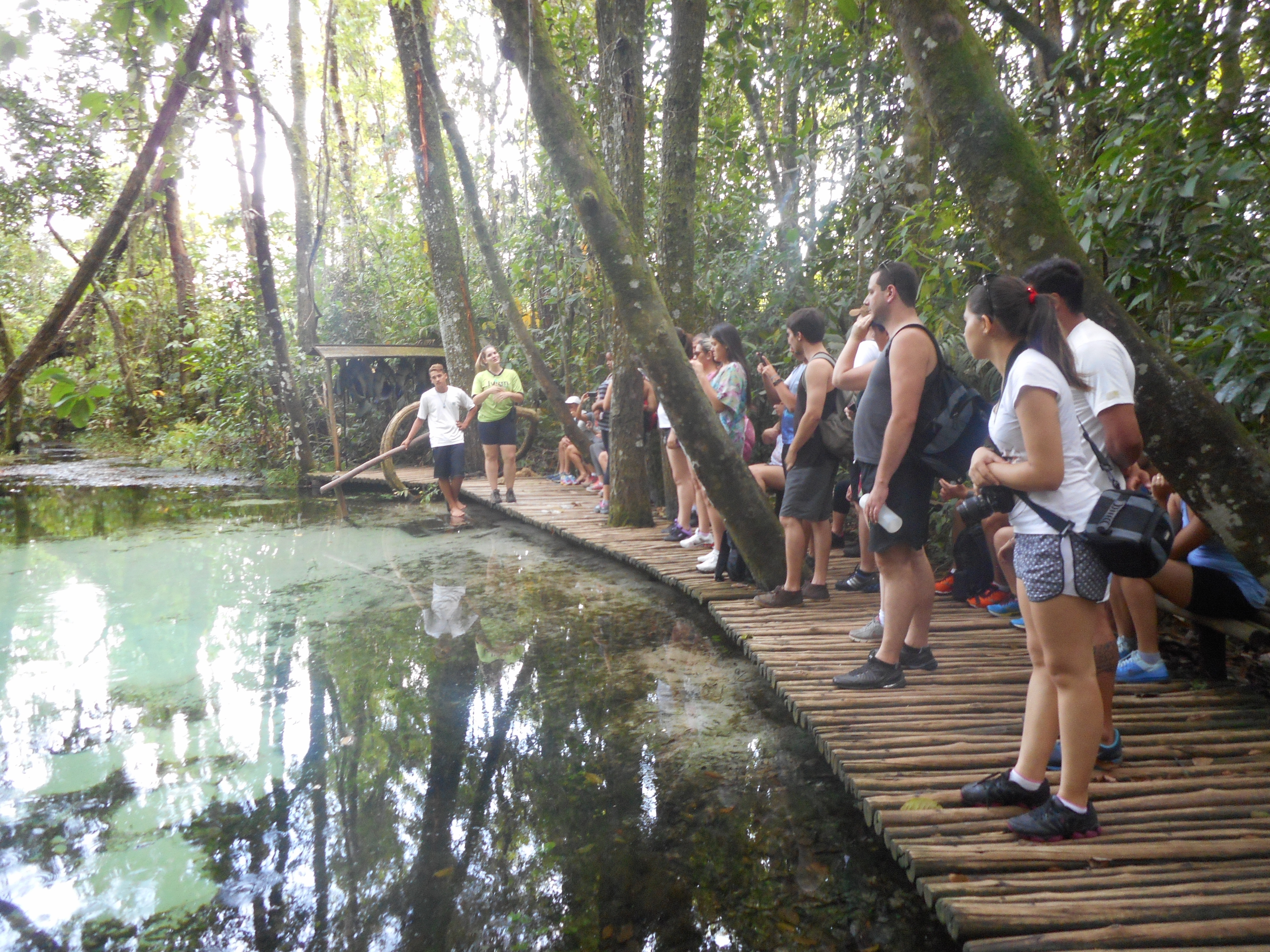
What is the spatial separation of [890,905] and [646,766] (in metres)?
1.24

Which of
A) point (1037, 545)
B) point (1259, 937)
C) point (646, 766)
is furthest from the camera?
point (646, 766)

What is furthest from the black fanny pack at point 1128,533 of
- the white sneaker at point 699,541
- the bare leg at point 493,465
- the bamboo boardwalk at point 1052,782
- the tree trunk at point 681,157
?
the bare leg at point 493,465

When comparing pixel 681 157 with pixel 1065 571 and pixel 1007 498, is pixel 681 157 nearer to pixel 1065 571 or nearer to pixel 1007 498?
pixel 1007 498

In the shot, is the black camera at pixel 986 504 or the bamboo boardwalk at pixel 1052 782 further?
the black camera at pixel 986 504

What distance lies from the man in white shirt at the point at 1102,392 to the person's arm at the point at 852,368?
52.0 inches

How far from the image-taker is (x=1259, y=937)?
2098 mm

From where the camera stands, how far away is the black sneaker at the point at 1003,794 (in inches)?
107

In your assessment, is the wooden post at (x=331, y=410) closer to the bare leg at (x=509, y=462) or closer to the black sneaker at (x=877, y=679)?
the bare leg at (x=509, y=462)

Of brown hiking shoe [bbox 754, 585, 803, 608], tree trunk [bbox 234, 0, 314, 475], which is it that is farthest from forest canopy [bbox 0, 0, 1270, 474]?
brown hiking shoe [bbox 754, 585, 803, 608]

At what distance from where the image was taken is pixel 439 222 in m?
12.9

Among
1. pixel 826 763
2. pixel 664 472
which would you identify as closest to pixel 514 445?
pixel 664 472

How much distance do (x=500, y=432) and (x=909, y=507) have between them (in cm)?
736

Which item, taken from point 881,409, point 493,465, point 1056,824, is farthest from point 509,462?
point 1056,824

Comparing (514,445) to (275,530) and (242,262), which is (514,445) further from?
(242,262)
